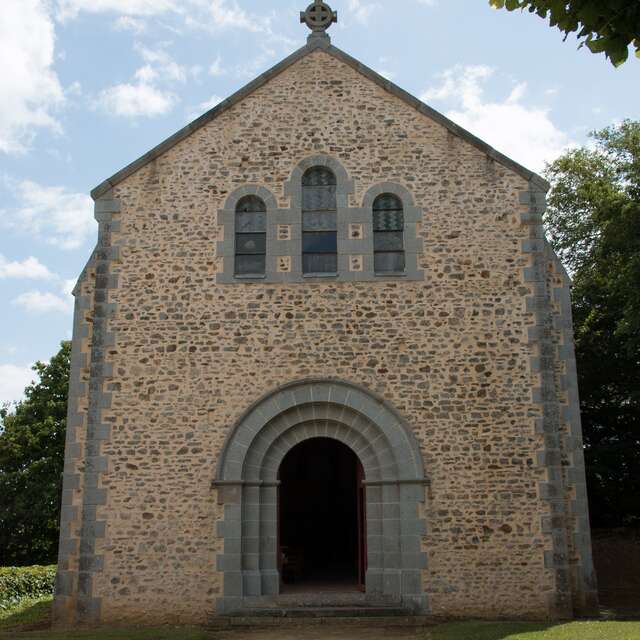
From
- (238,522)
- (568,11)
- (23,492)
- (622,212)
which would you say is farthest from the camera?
(23,492)

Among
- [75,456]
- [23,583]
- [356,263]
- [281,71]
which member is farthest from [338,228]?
[23,583]

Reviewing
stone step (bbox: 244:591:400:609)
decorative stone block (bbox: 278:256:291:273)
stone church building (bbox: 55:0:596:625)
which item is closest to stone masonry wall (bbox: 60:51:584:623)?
stone church building (bbox: 55:0:596:625)

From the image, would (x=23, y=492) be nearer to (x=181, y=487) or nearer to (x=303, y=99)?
(x=181, y=487)

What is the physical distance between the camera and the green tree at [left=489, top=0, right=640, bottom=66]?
5.62 meters

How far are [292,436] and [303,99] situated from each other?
6284mm

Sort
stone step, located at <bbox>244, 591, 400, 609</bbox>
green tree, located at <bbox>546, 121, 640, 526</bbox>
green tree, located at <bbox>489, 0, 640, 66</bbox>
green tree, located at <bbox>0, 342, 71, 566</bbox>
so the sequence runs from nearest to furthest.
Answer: green tree, located at <bbox>489, 0, 640, 66</bbox> → stone step, located at <bbox>244, 591, 400, 609</bbox> → green tree, located at <bbox>546, 121, 640, 526</bbox> → green tree, located at <bbox>0, 342, 71, 566</bbox>

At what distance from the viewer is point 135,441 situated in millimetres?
12578

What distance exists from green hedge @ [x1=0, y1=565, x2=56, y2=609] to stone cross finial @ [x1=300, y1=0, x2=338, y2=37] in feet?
40.0

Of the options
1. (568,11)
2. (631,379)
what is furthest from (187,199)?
(631,379)

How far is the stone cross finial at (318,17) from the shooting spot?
14.3 m

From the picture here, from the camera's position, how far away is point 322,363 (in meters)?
12.8

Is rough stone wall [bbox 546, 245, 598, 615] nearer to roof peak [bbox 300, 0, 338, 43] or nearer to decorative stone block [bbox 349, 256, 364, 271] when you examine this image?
decorative stone block [bbox 349, 256, 364, 271]

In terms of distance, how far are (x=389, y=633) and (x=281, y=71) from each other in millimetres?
10043

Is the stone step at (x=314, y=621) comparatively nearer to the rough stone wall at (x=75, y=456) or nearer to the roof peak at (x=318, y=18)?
the rough stone wall at (x=75, y=456)
